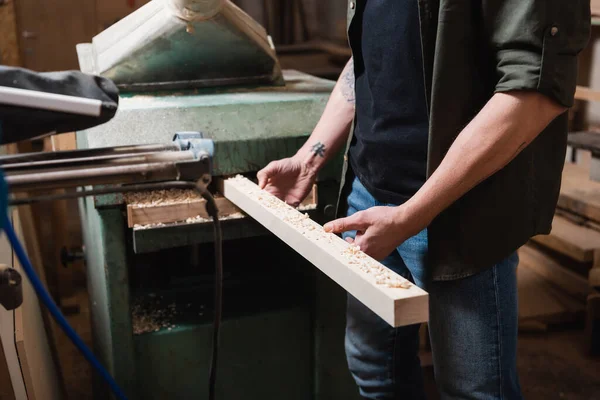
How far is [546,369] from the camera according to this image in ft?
7.88

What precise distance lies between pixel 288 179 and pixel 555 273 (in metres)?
1.71

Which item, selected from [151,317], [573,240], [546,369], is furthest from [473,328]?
[573,240]

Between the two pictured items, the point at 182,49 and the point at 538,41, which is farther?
the point at 182,49

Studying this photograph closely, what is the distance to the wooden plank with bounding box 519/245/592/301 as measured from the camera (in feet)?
8.78

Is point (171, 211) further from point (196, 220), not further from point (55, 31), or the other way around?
point (55, 31)

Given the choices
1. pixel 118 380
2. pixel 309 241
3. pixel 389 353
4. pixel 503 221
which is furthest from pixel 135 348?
pixel 503 221

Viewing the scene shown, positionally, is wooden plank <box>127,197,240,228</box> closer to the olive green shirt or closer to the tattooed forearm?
the tattooed forearm

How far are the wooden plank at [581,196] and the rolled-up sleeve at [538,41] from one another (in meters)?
1.56

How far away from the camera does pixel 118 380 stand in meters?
1.57

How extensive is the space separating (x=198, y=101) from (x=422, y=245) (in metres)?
0.73

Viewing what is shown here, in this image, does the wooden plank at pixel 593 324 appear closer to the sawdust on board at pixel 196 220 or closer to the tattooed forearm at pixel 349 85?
the tattooed forearm at pixel 349 85

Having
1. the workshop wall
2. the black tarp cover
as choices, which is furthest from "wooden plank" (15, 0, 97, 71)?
the black tarp cover

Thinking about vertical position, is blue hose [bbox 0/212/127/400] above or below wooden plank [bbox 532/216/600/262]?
above

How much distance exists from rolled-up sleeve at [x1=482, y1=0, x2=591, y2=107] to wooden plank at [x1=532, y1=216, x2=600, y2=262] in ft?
5.25
